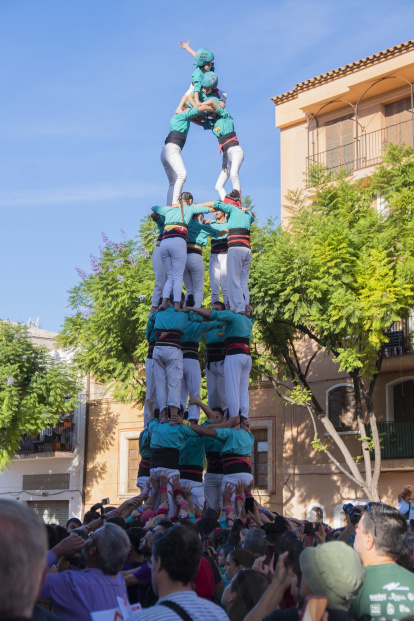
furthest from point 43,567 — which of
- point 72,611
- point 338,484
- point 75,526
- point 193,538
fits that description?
point 338,484

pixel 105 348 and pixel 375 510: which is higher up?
pixel 105 348

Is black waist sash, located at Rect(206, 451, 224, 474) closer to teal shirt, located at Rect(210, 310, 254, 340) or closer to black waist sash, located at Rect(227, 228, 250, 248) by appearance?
teal shirt, located at Rect(210, 310, 254, 340)

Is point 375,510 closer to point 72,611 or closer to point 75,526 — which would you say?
point 72,611

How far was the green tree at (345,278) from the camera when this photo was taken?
71.4 ft

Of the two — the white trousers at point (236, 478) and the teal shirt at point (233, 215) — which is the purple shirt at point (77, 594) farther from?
the teal shirt at point (233, 215)

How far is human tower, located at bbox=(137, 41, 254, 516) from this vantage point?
587 inches

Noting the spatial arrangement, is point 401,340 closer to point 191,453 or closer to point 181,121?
point 181,121

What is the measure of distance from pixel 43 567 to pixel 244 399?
12634 mm

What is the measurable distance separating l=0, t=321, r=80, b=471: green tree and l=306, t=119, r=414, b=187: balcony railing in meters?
12.0

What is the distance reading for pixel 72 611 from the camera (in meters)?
4.66

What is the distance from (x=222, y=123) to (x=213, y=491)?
7183mm

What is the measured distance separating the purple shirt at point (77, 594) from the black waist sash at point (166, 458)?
987cm

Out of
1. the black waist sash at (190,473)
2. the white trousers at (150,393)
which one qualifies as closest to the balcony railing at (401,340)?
the white trousers at (150,393)

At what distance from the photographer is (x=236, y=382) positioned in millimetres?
15211
